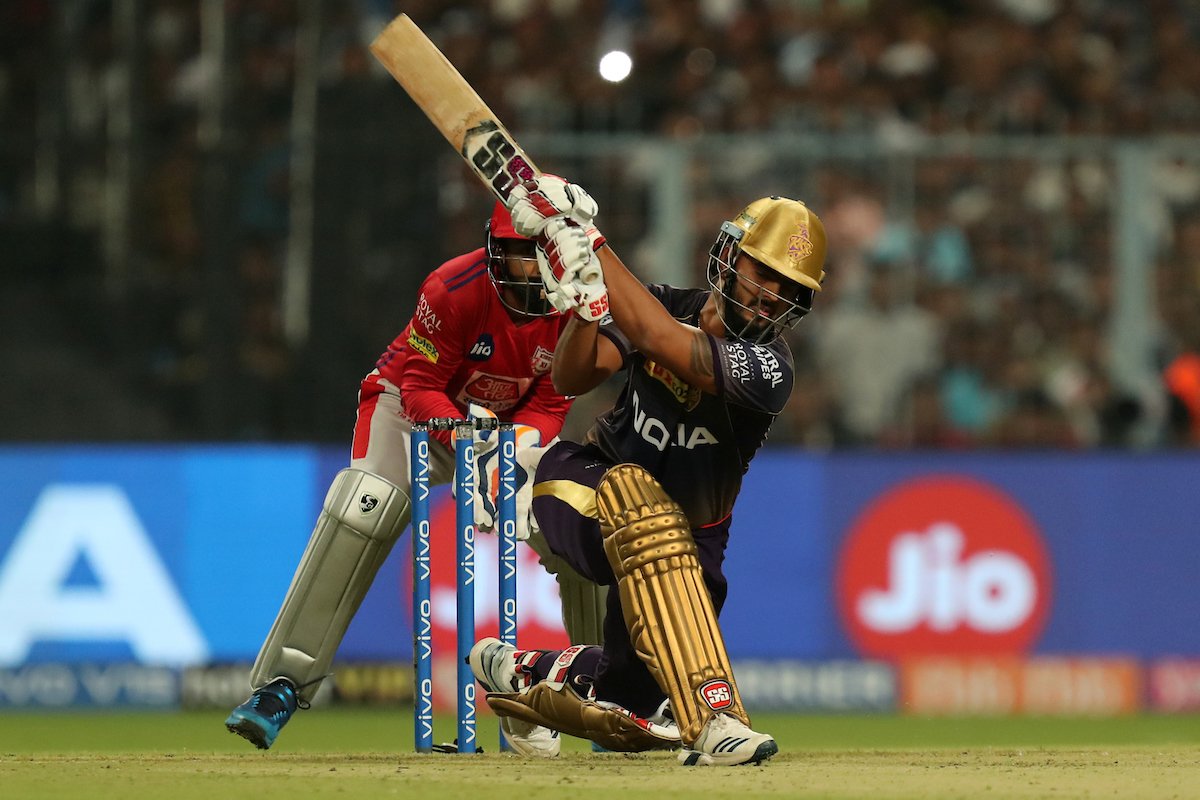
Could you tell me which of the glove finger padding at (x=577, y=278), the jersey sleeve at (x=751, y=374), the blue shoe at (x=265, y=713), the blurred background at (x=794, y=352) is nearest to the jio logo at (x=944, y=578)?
the blurred background at (x=794, y=352)

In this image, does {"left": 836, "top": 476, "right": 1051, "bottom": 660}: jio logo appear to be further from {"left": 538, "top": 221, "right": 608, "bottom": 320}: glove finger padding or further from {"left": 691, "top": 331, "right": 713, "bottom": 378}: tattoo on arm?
{"left": 538, "top": 221, "right": 608, "bottom": 320}: glove finger padding

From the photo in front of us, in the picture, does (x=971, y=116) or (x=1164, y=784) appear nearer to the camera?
(x=1164, y=784)

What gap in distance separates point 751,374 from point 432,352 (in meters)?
1.54

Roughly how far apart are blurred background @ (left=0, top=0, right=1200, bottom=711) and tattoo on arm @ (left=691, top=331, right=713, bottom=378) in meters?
4.94

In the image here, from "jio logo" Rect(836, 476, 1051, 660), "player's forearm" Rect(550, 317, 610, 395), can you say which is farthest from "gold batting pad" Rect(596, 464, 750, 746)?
"jio logo" Rect(836, 476, 1051, 660)

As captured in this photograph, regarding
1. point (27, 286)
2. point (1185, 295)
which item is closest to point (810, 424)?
point (1185, 295)

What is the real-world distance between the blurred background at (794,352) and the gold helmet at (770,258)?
460cm

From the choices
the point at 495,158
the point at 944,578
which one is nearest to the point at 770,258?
the point at 495,158

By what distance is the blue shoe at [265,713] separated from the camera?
6.78 m

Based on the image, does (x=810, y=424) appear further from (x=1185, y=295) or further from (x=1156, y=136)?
(x=1156, y=136)

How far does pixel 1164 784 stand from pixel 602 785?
154 cm

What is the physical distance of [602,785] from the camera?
18.1 feet

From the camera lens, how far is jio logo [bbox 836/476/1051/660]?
36.1 ft

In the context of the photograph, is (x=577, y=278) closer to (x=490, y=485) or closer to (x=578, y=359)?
(x=578, y=359)
